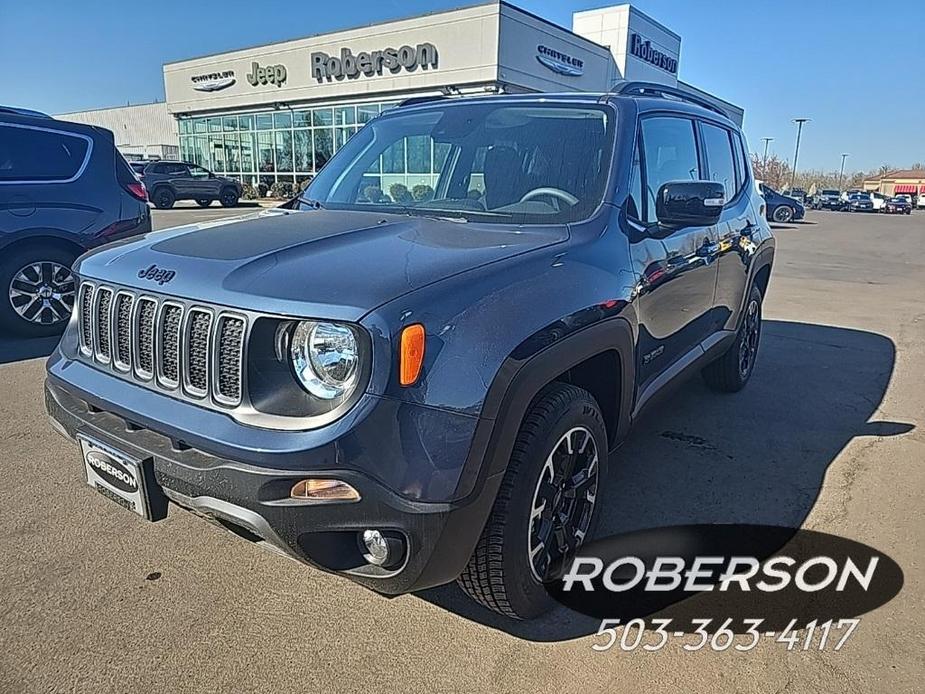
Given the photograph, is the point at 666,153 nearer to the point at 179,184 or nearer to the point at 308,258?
the point at 308,258

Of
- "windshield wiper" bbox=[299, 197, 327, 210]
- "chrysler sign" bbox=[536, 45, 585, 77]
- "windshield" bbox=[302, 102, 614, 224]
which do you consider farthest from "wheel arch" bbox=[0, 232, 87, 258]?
"chrysler sign" bbox=[536, 45, 585, 77]

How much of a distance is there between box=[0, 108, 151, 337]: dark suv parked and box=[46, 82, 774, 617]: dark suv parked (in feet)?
12.9

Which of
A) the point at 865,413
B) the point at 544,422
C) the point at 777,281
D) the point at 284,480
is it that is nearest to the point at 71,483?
the point at 284,480

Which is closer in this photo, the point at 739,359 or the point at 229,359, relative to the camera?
the point at 229,359

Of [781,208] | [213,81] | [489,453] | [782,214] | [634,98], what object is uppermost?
[213,81]

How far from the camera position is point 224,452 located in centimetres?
189

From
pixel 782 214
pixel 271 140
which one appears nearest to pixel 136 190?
pixel 271 140

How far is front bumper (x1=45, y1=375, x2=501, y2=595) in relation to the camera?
182 cm

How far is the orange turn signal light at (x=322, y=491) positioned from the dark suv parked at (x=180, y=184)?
82.4ft

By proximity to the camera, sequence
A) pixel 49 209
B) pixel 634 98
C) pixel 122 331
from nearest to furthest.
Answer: pixel 122 331, pixel 634 98, pixel 49 209

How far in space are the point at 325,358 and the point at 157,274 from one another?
756mm

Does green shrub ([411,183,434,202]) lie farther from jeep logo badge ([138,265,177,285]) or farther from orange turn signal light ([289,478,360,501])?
orange turn signal light ([289,478,360,501])

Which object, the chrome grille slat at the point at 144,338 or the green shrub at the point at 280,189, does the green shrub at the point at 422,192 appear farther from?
the green shrub at the point at 280,189

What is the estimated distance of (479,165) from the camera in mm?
3275
